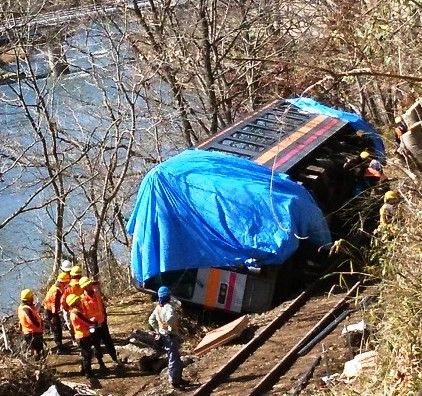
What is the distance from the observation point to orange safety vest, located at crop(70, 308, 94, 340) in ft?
37.0

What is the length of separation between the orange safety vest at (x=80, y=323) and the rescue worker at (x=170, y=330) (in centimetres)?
118

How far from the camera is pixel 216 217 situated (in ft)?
44.0

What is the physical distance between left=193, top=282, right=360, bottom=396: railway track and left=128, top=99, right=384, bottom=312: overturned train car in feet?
2.57

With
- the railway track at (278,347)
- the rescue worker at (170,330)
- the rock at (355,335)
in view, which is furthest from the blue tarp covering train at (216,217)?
the rock at (355,335)

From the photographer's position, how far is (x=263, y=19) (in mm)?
21391

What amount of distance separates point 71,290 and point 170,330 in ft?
6.78

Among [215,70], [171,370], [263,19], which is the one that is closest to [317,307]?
[171,370]

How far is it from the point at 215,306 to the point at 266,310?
0.83 meters

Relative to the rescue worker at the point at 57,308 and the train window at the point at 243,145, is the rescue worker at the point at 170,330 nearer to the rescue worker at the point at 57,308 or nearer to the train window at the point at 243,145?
the rescue worker at the point at 57,308

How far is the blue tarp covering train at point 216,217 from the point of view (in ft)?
43.2

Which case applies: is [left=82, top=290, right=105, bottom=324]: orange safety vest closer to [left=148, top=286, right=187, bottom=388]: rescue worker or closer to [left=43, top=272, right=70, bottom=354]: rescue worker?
[left=148, top=286, right=187, bottom=388]: rescue worker

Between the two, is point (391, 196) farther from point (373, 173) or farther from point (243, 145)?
point (373, 173)

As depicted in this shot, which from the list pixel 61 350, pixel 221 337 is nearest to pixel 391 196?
pixel 221 337

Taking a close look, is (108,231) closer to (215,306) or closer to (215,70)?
(215,70)
